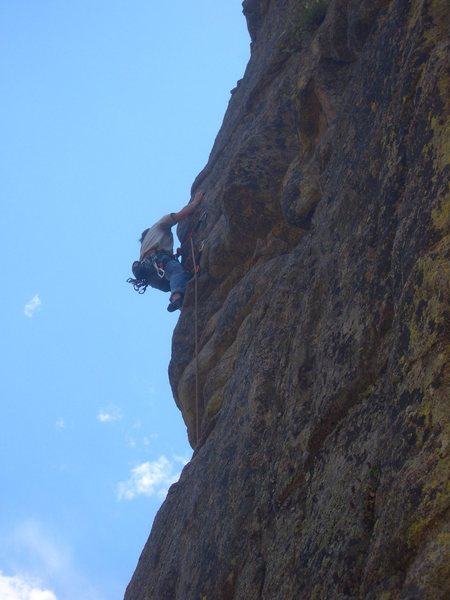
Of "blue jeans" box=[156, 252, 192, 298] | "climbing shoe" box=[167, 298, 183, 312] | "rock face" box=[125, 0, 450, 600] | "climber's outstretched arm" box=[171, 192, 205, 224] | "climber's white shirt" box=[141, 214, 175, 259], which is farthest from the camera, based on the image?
"climber's white shirt" box=[141, 214, 175, 259]

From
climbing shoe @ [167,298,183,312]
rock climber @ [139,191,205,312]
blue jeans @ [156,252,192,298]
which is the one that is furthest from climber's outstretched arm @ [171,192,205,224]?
climbing shoe @ [167,298,183,312]

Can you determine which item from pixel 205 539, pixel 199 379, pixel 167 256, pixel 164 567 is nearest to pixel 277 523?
pixel 205 539

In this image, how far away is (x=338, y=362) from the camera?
638cm

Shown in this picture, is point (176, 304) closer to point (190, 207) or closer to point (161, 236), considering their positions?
point (190, 207)

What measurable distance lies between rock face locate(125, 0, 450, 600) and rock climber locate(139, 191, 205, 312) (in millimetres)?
2086

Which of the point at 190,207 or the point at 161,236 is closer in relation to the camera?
the point at 190,207

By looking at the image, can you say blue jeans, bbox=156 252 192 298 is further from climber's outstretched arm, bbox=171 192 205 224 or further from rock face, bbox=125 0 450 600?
rock face, bbox=125 0 450 600

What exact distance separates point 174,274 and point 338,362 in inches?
306

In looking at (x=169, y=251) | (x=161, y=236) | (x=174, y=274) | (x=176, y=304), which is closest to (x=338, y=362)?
(x=176, y=304)

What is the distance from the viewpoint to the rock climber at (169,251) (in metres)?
13.5

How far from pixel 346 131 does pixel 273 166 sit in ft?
10.8

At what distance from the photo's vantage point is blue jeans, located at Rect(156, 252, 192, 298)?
44.4ft

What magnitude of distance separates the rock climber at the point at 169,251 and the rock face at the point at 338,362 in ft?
6.84

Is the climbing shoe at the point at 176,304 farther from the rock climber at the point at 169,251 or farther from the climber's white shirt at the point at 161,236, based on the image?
the climber's white shirt at the point at 161,236
